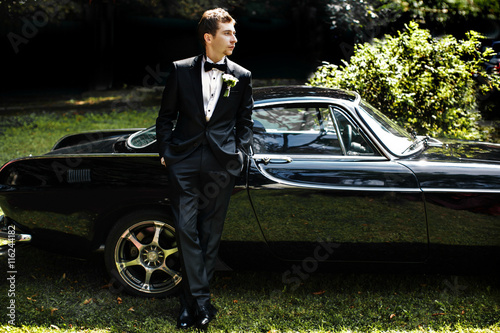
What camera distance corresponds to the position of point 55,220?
3.52 meters

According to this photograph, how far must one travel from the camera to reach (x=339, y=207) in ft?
11.0

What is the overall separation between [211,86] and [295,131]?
0.93 m

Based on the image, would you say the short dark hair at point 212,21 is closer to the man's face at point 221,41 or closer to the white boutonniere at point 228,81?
the man's face at point 221,41

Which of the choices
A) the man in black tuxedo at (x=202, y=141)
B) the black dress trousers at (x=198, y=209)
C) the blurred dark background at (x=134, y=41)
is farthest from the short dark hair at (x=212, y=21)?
the blurred dark background at (x=134, y=41)

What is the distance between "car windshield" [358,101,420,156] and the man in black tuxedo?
37.4 inches

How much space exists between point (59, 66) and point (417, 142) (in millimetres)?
11082

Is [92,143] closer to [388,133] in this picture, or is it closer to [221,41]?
[221,41]

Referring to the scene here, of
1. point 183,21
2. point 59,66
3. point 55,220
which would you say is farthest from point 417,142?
point 59,66

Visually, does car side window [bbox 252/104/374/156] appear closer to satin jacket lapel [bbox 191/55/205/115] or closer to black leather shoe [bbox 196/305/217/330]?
satin jacket lapel [bbox 191/55/205/115]

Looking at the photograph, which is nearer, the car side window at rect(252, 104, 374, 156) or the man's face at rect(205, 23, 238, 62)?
the man's face at rect(205, 23, 238, 62)

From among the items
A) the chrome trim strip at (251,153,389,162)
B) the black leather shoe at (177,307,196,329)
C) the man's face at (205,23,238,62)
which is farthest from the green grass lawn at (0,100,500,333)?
the man's face at (205,23,238,62)

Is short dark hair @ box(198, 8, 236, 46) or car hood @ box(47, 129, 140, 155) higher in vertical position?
short dark hair @ box(198, 8, 236, 46)

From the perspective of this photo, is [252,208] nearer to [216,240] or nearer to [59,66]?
[216,240]

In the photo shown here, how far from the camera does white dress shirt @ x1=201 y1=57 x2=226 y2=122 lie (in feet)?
10.4
